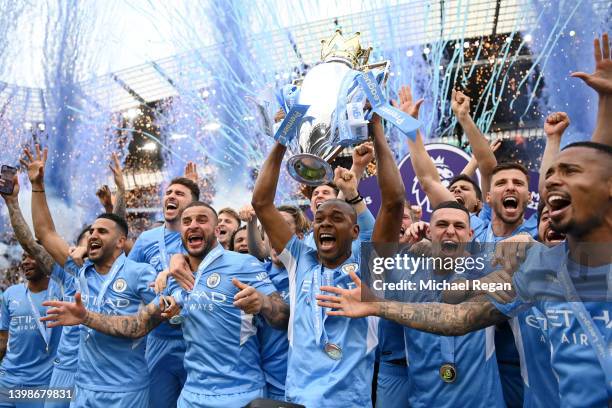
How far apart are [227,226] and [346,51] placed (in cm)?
258

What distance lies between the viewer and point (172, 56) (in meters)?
16.4

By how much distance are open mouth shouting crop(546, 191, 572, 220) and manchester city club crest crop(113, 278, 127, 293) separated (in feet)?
9.22

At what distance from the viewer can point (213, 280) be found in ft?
11.5

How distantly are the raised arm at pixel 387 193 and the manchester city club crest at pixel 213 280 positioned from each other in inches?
40.8

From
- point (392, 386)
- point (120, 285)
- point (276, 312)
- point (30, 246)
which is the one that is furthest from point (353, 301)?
point (30, 246)

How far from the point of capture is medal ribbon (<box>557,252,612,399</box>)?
190cm

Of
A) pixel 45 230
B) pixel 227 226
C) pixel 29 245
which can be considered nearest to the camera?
pixel 45 230

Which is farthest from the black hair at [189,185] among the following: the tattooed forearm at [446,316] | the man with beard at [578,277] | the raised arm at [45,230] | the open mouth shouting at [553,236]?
the man with beard at [578,277]

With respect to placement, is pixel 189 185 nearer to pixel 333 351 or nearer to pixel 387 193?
A: pixel 387 193

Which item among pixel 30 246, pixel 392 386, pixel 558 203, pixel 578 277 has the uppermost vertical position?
pixel 30 246

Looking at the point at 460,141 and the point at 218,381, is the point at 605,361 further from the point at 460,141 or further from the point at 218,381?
the point at 460,141

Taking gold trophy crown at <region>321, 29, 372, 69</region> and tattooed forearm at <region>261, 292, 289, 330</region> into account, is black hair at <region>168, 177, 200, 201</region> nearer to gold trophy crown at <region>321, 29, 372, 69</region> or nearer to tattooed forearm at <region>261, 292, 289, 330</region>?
tattooed forearm at <region>261, 292, 289, 330</region>

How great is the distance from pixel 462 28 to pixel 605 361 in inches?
530

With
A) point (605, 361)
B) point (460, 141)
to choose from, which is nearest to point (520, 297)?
point (605, 361)
